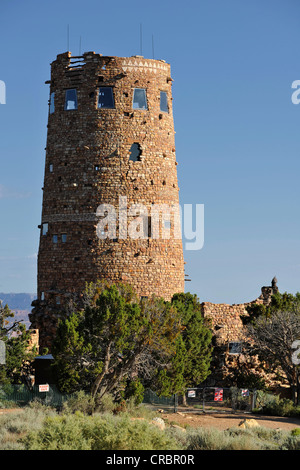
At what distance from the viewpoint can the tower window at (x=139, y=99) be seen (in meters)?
42.8

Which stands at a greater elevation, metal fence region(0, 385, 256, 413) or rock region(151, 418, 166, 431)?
metal fence region(0, 385, 256, 413)

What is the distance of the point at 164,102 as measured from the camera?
4406 cm

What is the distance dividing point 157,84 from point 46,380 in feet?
57.6

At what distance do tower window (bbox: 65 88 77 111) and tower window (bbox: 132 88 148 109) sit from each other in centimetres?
328

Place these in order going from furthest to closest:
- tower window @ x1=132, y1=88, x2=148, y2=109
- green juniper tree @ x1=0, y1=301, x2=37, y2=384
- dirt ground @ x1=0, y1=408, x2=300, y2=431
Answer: tower window @ x1=132, y1=88, x2=148, y2=109 → green juniper tree @ x1=0, y1=301, x2=37, y2=384 → dirt ground @ x1=0, y1=408, x2=300, y2=431

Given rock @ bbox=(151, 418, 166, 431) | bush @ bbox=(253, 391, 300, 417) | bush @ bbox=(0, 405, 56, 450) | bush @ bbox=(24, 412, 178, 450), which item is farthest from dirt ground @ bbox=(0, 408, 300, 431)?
bush @ bbox=(24, 412, 178, 450)

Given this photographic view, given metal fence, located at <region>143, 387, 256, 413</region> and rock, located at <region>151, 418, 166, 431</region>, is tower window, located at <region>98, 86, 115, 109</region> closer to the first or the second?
metal fence, located at <region>143, 387, 256, 413</region>

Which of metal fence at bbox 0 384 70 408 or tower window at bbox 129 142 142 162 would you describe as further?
tower window at bbox 129 142 142 162

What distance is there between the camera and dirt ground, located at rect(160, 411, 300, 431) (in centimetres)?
3409

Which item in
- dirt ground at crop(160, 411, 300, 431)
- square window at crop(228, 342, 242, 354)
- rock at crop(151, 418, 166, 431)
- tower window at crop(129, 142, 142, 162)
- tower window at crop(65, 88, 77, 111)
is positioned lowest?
dirt ground at crop(160, 411, 300, 431)

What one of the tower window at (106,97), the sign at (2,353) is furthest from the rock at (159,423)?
the tower window at (106,97)

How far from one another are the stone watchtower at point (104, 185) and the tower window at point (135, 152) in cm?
6

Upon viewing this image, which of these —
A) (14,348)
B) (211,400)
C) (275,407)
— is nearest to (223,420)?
(275,407)

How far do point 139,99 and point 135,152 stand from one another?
3.03 metres
